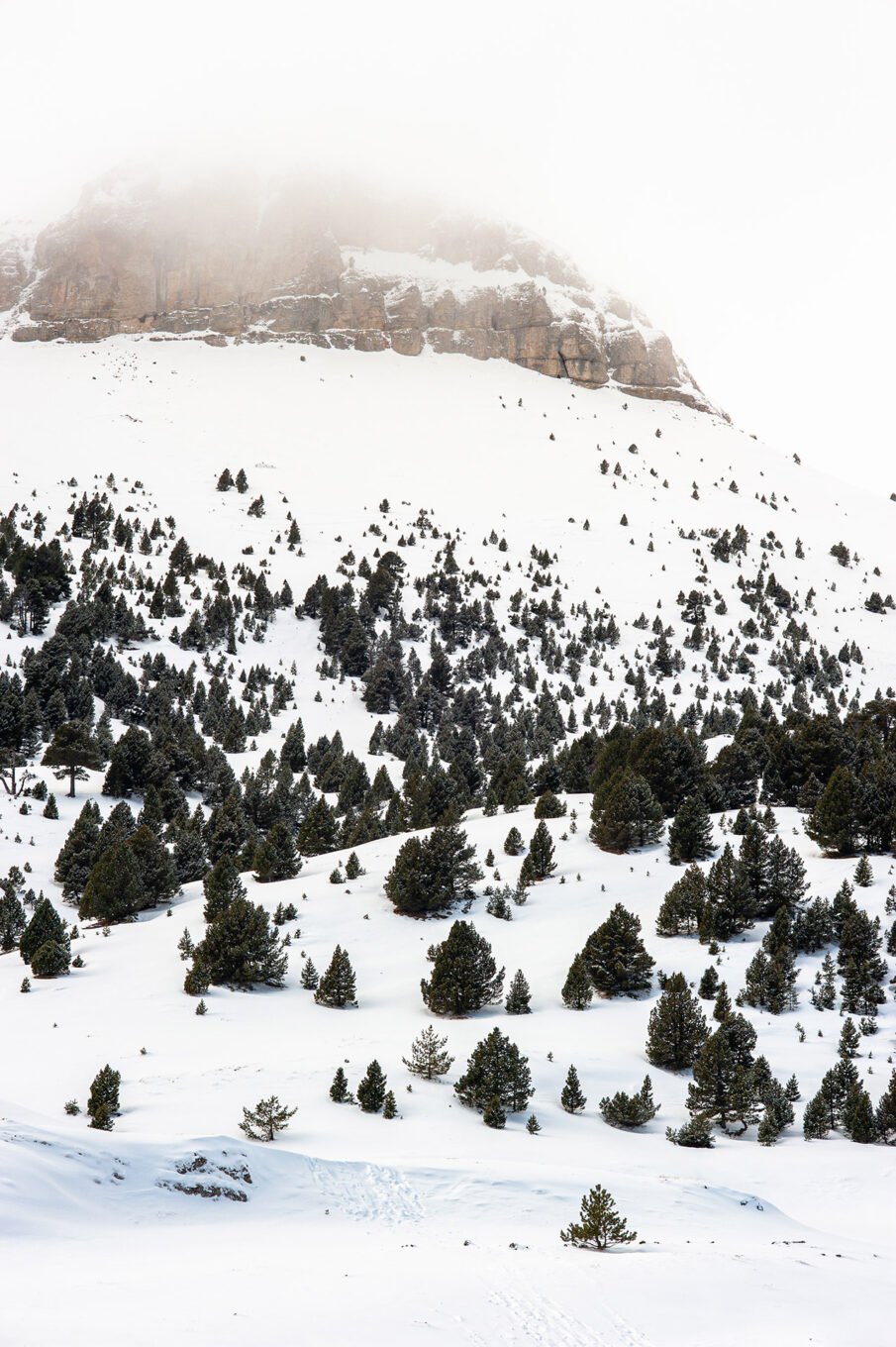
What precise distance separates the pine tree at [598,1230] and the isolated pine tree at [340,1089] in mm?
8597

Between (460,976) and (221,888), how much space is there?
1149 centimetres

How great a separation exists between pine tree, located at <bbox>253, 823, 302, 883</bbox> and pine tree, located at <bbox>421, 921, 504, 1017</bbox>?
12.8 metres

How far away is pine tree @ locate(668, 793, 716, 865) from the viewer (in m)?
37.6

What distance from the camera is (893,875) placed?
34344mm

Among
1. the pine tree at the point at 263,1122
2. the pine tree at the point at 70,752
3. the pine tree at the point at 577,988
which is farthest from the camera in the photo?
the pine tree at the point at 70,752

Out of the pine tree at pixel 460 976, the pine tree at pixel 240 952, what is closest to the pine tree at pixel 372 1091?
the pine tree at pixel 460 976

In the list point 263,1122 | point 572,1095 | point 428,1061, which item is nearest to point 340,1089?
point 428,1061

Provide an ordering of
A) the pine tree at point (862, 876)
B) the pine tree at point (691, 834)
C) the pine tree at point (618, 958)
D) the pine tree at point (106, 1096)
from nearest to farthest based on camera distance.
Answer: the pine tree at point (106, 1096) → the pine tree at point (618, 958) → the pine tree at point (862, 876) → the pine tree at point (691, 834)

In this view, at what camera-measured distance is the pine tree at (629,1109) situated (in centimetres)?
2123

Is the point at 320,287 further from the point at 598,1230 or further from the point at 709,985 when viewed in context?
the point at 598,1230

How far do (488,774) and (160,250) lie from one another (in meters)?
171

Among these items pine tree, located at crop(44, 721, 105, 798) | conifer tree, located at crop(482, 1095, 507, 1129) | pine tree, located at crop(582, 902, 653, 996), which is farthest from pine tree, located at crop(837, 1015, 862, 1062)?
pine tree, located at crop(44, 721, 105, 798)

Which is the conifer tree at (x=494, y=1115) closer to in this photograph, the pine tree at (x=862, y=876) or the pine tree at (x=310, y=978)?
the pine tree at (x=310, y=978)

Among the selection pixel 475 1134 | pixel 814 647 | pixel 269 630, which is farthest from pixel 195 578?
pixel 475 1134
